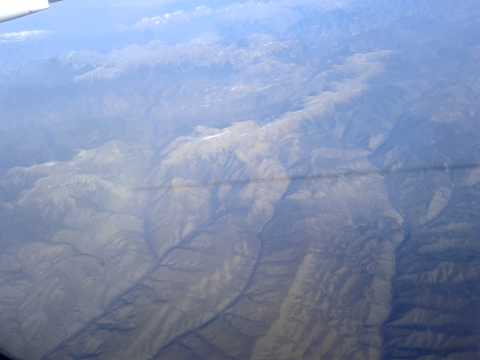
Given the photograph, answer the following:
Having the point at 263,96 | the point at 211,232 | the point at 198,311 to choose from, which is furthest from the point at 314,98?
the point at 198,311

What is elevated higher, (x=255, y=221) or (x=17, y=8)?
(x=17, y=8)

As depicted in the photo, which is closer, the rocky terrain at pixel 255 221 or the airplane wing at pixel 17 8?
the airplane wing at pixel 17 8

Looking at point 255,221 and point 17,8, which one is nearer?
point 17,8

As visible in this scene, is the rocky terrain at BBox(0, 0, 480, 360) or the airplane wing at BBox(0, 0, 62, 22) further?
the rocky terrain at BBox(0, 0, 480, 360)

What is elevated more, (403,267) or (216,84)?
(216,84)

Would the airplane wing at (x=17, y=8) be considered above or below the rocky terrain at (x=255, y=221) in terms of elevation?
above

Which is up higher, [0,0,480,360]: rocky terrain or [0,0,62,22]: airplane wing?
[0,0,62,22]: airplane wing

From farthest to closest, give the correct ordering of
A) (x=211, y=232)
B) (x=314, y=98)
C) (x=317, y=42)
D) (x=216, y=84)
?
(x=317, y=42) → (x=216, y=84) → (x=314, y=98) → (x=211, y=232)

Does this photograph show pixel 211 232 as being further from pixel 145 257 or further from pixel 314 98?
pixel 314 98
